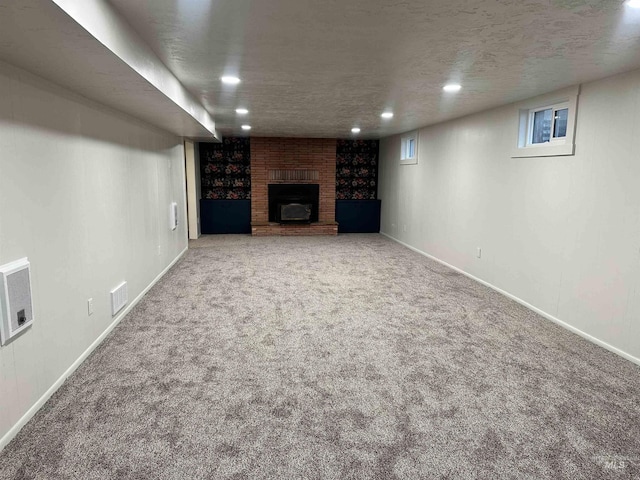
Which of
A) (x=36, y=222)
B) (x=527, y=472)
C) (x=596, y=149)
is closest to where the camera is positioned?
(x=527, y=472)

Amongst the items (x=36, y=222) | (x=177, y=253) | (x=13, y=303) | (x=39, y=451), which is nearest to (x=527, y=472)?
(x=39, y=451)

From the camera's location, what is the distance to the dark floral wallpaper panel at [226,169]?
31.4 feet

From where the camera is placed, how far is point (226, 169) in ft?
31.8

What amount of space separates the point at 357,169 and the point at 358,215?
111 cm

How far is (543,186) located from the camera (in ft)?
13.6

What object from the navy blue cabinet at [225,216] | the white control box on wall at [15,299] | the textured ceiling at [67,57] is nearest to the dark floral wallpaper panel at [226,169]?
the navy blue cabinet at [225,216]

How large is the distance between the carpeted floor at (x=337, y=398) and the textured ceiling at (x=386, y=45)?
2.11m

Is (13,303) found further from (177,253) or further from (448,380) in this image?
(177,253)

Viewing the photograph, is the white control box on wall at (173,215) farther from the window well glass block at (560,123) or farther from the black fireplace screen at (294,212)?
the window well glass block at (560,123)

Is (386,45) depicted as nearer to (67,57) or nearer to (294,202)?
(67,57)

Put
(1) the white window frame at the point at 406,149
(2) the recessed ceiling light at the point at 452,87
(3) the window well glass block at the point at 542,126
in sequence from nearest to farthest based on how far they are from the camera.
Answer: (2) the recessed ceiling light at the point at 452,87
(3) the window well glass block at the point at 542,126
(1) the white window frame at the point at 406,149

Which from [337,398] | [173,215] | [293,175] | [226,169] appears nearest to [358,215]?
[293,175]

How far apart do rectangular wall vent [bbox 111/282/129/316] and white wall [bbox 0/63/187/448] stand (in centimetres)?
7

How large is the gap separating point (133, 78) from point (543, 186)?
3.72 metres
